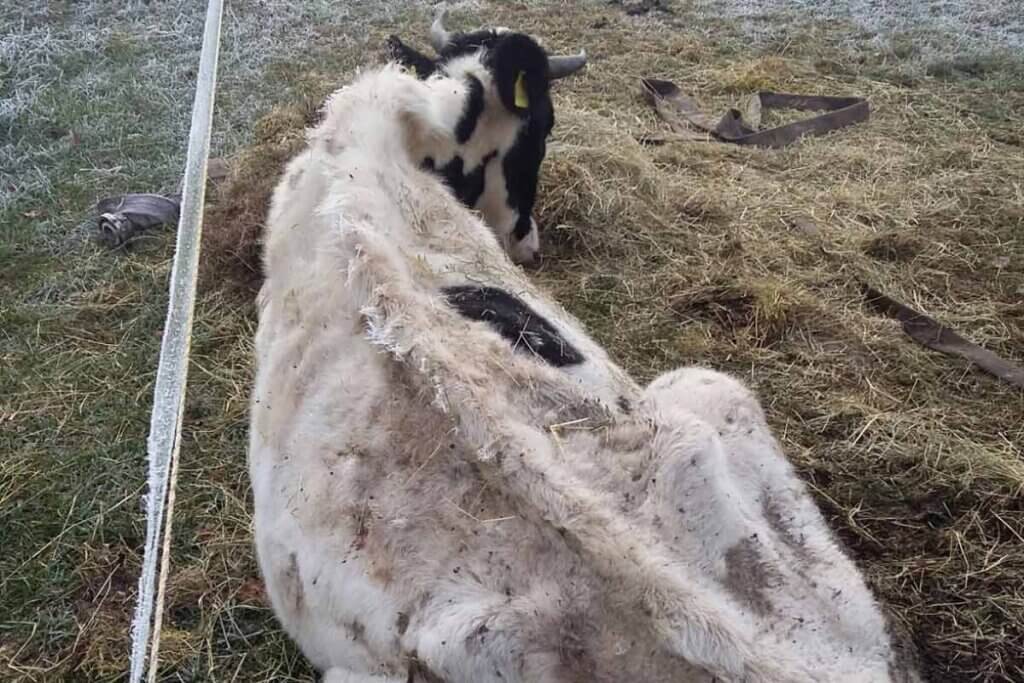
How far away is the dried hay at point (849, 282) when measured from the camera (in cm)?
372

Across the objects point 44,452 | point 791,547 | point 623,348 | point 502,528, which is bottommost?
point 44,452

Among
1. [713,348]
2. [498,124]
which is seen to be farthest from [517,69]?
[713,348]

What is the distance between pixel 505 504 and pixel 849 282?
3.92 m

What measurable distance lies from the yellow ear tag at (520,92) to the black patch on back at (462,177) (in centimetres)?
32

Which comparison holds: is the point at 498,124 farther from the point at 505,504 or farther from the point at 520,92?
the point at 505,504

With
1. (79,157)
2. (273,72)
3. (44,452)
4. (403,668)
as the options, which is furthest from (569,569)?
(273,72)

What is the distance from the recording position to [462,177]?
5199mm

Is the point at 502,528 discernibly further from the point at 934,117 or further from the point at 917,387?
the point at 934,117

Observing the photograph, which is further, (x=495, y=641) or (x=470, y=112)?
(x=470, y=112)

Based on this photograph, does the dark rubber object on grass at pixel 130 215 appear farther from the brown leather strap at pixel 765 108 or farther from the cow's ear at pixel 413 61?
Answer: the brown leather strap at pixel 765 108

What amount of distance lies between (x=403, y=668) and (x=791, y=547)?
1169 mm

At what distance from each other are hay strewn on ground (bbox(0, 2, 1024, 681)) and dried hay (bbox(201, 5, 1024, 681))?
16 mm

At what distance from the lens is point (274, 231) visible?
12.9 feet

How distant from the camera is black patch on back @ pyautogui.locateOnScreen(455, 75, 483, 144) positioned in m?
5.04
